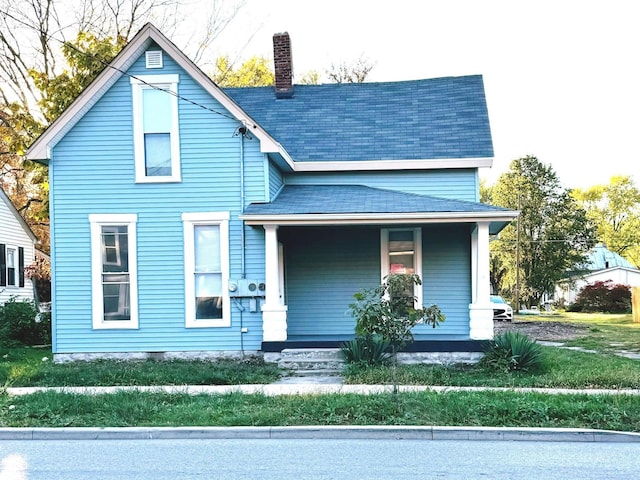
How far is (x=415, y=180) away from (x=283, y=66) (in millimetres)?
5638

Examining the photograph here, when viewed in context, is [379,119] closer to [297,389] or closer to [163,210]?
[163,210]

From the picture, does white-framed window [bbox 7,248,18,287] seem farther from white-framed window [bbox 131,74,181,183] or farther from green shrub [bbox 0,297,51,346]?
white-framed window [bbox 131,74,181,183]

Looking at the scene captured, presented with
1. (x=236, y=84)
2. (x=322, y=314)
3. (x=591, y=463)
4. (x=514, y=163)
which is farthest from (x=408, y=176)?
(x=514, y=163)

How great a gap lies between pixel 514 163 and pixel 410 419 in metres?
45.4

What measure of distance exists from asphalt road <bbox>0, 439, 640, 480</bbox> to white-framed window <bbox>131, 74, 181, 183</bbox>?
7.01 metres

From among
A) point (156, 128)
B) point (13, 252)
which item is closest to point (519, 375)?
point (156, 128)

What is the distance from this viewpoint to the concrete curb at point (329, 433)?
26.4 ft

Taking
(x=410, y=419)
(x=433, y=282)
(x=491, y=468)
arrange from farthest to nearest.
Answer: (x=433, y=282)
(x=410, y=419)
(x=491, y=468)

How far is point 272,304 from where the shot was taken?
13.6m

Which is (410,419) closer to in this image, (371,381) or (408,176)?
(371,381)

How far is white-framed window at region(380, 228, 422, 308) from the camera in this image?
15.6 m

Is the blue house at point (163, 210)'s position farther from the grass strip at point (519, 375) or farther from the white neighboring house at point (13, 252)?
the white neighboring house at point (13, 252)

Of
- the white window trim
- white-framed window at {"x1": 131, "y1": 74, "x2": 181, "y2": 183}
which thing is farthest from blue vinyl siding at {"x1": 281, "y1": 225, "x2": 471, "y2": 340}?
the white window trim

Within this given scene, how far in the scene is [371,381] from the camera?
11203 millimetres
